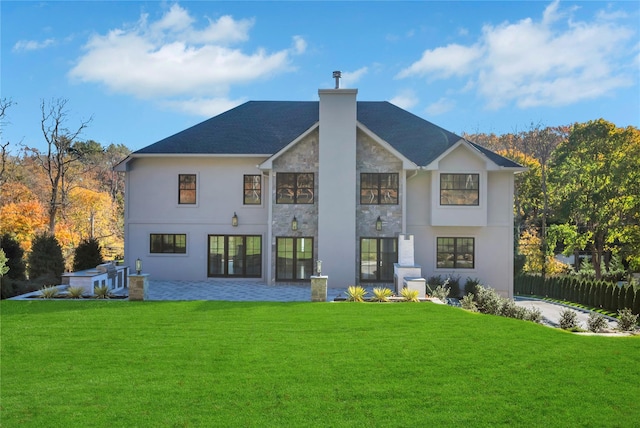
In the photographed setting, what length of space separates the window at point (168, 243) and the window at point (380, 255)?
26.9ft

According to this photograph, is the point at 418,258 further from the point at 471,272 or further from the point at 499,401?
the point at 499,401

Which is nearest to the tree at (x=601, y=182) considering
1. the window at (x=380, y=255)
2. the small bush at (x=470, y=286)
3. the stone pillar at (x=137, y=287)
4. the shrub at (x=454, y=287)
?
the small bush at (x=470, y=286)

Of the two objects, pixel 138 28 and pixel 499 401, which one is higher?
pixel 138 28

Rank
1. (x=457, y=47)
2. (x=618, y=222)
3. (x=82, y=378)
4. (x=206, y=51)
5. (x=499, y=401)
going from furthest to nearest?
(x=618, y=222) → (x=457, y=47) → (x=206, y=51) → (x=82, y=378) → (x=499, y=401)

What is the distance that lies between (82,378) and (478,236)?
1621cm

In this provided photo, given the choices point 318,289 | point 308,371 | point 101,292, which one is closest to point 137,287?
point 101,292

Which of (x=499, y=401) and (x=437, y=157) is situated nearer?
(x=499, y=401)

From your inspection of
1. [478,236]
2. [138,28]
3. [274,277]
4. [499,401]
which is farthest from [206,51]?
[499,401]

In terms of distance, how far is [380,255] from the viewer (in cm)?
1858

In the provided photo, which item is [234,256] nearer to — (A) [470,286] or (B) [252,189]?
(B) [252,189]

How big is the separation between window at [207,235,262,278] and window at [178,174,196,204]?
6.51ft

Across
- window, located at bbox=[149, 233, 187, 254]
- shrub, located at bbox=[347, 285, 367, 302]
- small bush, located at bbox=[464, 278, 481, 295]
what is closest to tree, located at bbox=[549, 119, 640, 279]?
small bush, located at bbox=[464, 278, 481, 295]

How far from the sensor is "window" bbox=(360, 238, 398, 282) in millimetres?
18531

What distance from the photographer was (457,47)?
21.8m
